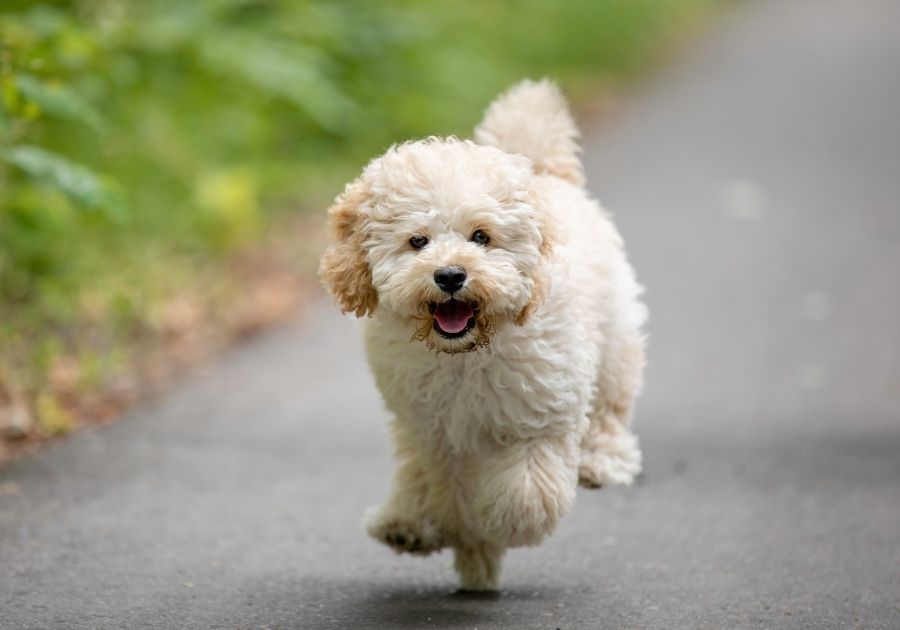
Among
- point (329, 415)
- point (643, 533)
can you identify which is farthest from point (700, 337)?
point (643, 533)

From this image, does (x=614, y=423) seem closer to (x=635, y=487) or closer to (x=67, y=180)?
(x=635, y=487)

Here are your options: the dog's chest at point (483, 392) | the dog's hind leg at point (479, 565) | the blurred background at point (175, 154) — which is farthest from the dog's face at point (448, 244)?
the blurred background at point (175, 154)

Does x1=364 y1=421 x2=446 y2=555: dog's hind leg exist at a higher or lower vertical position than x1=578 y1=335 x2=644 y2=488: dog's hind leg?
lower

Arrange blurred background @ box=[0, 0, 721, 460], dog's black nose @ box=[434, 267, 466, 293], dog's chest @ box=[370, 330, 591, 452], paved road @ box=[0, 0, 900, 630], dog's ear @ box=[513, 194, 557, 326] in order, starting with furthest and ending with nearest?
blurred background @ box=[0, 0, 721, 460] < paved road @ box=[0, 0, 900, 630] < dog's chest @ box=[370, 330, 591, 452] < dog's ear @ box=[513, 194, 557, 326] < dog's black nose @ box=[434, 267, 466, 293]

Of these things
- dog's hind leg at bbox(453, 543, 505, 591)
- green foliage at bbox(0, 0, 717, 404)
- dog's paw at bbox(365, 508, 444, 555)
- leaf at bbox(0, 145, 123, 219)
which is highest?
green foliage at bbox(0, 0, 717, 404)

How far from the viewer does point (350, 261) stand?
5.17m

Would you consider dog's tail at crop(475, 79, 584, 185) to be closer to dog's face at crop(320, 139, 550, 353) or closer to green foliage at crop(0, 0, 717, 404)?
dog's face at crop(320, 139, 550, 353)

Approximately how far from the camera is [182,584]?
228 inches

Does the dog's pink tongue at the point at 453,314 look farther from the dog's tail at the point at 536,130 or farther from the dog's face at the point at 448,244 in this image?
the dog's tail at the point at 536,130

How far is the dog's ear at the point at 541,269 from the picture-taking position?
508 centimetres

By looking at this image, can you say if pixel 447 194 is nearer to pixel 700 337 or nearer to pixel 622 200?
pixel 700 337

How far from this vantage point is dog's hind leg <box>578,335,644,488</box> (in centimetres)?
569

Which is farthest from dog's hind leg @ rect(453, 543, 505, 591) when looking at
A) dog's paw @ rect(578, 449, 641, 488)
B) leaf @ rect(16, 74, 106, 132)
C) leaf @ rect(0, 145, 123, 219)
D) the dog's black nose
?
leaf @ rect(16, 74, 106, 132)

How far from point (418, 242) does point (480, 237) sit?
22 cm
